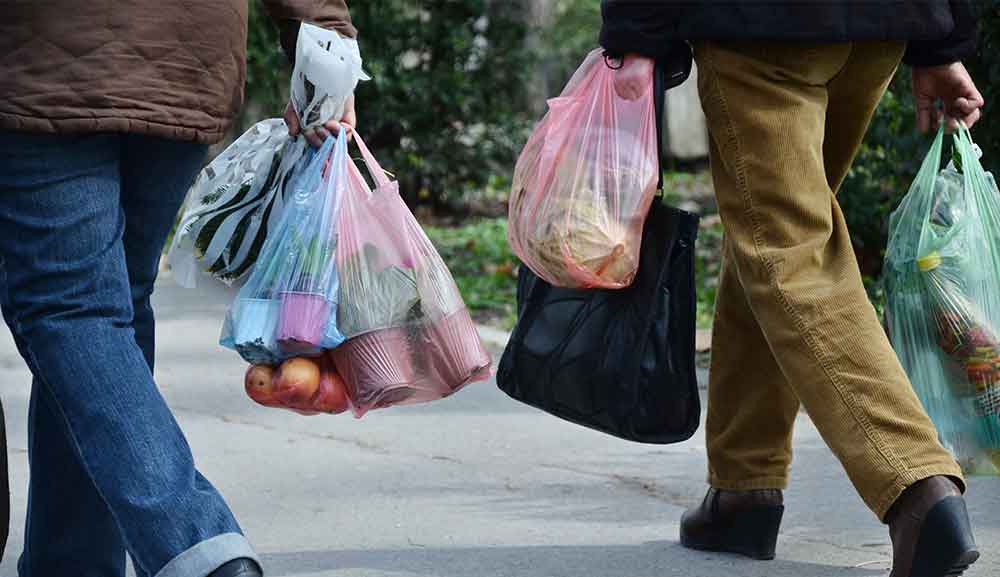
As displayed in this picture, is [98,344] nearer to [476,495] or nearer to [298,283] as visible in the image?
[298,283]

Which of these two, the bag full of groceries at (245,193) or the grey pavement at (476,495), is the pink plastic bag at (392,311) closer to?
the bag full of groceries at (245,193)

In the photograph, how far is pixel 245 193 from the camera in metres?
2.92

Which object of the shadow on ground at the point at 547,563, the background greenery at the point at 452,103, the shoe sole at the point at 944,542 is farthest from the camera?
the background greenery at the point at 452,103

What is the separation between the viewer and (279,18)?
2.82 metres

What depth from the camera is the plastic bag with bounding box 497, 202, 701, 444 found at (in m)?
2.99

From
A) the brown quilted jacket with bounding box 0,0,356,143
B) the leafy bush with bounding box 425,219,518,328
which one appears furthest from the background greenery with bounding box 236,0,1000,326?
the brown quilted jacket with bounding box 0,0,356,143

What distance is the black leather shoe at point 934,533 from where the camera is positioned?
2.68m

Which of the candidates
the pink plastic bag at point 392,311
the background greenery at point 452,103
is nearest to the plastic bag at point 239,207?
the pink plastic bag at point 392,311

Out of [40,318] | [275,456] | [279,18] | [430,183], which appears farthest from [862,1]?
[430,183]

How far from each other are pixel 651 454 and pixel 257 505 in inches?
44.2

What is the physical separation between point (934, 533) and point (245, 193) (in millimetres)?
1395

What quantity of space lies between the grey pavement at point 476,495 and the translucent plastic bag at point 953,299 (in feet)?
1.04

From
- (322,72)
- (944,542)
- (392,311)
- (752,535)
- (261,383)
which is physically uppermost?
(322,72)

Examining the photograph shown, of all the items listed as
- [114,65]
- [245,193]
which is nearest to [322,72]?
[245,193]
